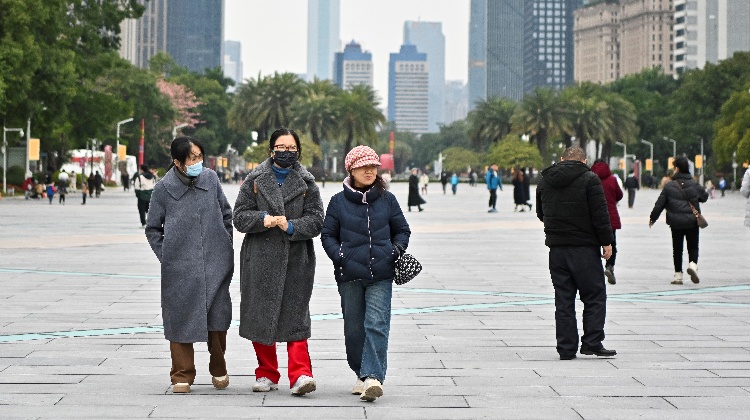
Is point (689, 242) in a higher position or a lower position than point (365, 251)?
lower

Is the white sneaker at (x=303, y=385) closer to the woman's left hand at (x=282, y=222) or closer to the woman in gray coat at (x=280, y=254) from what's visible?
the woman in gray coat at (x=280, y=254)

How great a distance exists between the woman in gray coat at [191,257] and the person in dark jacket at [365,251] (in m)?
0.68

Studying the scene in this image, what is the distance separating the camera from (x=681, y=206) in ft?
50.1

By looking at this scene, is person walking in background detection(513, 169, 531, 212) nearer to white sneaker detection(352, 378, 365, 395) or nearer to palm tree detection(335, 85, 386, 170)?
white sneaker detection(352, 378, 365, 395)

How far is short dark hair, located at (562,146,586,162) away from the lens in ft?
32.4

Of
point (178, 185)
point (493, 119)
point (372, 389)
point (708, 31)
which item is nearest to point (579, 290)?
point (372, 389)

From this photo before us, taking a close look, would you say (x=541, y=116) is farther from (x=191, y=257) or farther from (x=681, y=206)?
(x=191, y=257)

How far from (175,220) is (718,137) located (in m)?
86.2

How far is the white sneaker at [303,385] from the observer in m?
7.44

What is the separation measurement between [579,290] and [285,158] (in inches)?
118

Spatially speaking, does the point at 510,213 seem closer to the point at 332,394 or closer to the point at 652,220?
the point at 652,220

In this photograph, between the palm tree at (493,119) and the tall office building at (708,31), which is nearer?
the palm tree at (493,119)

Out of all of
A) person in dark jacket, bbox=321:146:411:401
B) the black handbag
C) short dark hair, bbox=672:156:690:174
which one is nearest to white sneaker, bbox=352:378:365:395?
person in dark jacket, bbox=321:146:411:401

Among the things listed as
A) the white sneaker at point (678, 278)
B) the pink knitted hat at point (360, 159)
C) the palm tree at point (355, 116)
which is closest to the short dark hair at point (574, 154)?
the pink knitted hat at point (360, 159)
